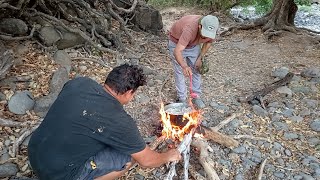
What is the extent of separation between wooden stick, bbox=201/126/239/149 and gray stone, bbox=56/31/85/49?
243cm

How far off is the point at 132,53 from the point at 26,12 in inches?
66.9

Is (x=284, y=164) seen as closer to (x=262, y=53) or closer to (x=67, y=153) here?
(x=67, y=153)

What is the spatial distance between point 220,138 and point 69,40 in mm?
2617

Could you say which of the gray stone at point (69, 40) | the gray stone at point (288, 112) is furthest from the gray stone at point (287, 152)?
the gray stone at point (69, 40)

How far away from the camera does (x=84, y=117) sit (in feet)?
7.43

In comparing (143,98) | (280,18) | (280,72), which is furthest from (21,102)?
(280,18)

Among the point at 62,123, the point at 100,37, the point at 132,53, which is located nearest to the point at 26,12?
the point at 100,37

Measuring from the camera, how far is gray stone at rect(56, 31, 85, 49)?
191 inches

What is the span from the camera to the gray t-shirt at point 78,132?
2271 millimetres

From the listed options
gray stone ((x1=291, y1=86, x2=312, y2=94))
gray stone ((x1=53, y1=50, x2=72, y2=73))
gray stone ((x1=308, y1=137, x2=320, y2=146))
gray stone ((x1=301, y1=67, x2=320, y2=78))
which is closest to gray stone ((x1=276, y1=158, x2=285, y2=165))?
gray stone ((x1=308, y1=137, x2=320, y2=146))

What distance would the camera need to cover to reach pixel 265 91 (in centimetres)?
479

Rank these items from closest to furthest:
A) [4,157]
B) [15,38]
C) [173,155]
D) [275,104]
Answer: [173,155]
[4,157]
[15,38]
[275,104]

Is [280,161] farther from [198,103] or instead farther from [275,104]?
[198,103]

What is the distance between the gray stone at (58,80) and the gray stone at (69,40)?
0.67 meters
